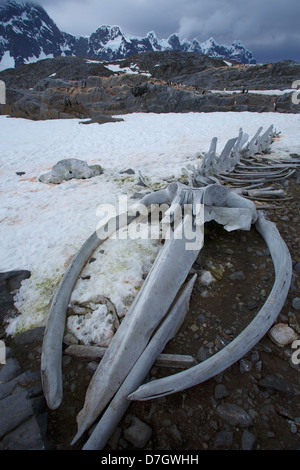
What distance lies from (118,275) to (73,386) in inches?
52.4

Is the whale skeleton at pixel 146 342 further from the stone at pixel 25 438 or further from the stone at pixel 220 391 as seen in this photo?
→ the stone at pixel 220 391

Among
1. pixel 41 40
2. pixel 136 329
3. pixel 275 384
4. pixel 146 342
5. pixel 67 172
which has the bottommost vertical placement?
pixel 275 384

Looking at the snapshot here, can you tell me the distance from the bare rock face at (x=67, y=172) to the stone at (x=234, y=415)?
5927mm

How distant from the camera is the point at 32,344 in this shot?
2.32 m

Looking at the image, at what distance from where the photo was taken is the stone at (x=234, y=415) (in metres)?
1.70

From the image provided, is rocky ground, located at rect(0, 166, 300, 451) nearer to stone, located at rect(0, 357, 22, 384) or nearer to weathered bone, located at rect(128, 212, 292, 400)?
stone, located at rect(0, 357, 22, 384)

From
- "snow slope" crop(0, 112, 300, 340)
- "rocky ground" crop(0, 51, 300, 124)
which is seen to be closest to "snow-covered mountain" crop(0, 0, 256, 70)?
"rocky ground" crop(0, 51, 300, 124)

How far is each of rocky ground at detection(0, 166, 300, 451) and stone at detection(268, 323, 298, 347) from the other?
39 mm

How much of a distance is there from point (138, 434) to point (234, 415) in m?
0.72

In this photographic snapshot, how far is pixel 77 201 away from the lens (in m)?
5.08

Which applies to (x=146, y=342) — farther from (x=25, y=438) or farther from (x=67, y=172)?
(x=67, y=172)

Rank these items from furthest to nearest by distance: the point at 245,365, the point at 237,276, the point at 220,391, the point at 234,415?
1. the point at 237,276
2. the point at 245,365
3. the point at 220,391
4. the point at 234,415

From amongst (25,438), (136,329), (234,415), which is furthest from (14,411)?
(234,415)
